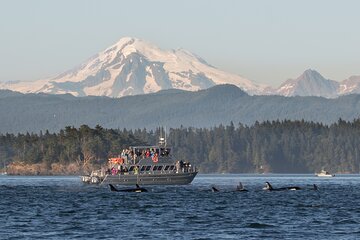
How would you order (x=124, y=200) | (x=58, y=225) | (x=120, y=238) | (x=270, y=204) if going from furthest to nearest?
(x=124, y=200) → (x=270, y=204) → (x=58, y=225) → (x=120, y=238)

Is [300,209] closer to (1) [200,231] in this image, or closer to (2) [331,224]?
(2) [331,224]

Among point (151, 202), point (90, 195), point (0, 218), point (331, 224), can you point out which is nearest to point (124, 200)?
point (151, 202)

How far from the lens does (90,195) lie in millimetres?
189375

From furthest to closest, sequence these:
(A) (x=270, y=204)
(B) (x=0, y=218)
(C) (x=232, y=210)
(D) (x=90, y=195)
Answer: (D) (x=90, y=195) → (A) (x=270, y=204) → (C) (x=232, y=210) → (B) (x=0, y=218)

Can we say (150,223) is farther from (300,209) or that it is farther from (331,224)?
(300,209)

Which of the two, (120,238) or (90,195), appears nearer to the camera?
(120,238)

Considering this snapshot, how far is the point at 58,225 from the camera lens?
→ 381 ft

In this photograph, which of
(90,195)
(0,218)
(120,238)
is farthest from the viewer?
(90,195)

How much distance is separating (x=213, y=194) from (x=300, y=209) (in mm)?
53728

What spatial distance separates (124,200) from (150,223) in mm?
49053

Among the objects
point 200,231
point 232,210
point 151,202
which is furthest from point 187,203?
point 200,231

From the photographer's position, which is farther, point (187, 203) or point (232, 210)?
point (187, 203)

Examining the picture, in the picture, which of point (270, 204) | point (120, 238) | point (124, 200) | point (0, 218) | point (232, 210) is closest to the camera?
point (120, 238)

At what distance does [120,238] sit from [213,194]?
9384 cm
